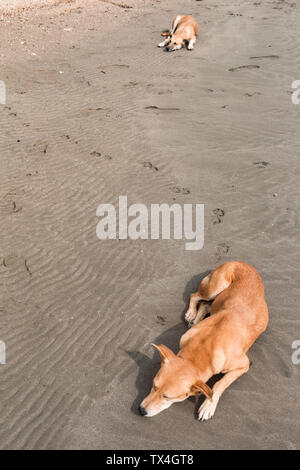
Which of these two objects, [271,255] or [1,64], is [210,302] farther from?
[1,64]

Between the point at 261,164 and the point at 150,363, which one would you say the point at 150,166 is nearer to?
the point at 261,164

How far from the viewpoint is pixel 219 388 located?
464cm

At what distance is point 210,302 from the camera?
5840 mm

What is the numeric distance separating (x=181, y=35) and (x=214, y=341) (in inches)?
516

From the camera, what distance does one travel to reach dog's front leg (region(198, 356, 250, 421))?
454cm

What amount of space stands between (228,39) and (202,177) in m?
9.56

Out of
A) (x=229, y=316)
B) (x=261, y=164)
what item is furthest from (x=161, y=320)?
(x=261, y=164)

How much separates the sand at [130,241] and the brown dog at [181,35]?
0.44m

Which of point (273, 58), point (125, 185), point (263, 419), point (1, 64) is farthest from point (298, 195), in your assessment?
point (1, 64)
